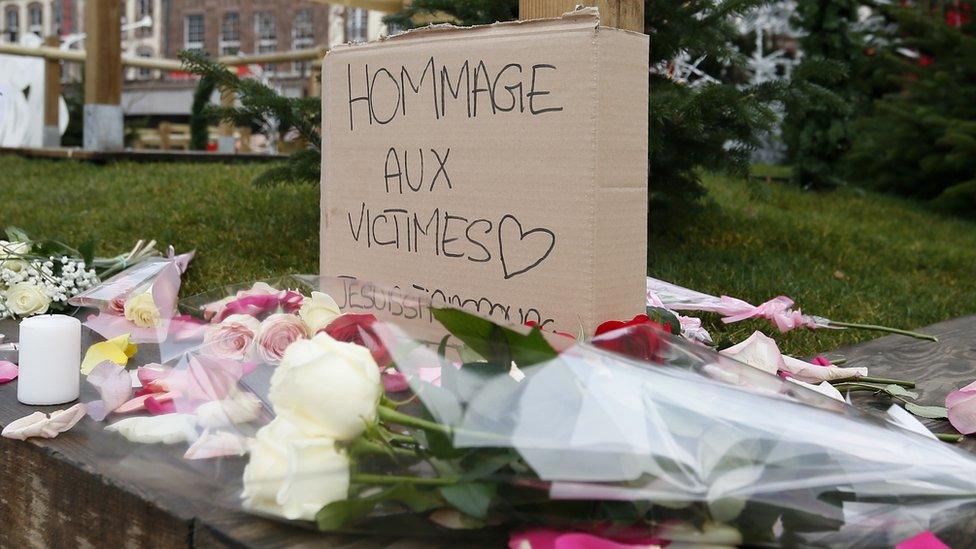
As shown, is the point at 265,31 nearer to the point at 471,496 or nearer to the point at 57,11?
the point at 57,11

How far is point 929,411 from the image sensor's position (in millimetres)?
1611

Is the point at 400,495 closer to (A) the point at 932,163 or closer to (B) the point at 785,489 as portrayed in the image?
(B) the point at 785,489

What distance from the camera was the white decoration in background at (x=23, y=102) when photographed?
714cm

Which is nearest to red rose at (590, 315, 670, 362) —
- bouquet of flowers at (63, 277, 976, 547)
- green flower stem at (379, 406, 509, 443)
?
bouquet of flowers at (63, 277, 976, 547)

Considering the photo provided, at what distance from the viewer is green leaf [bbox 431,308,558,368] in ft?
3.35

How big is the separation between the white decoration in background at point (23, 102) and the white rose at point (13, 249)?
4911 millimetres

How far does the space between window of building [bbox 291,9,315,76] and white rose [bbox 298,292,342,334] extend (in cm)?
2476

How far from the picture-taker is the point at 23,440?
1342 millimetres

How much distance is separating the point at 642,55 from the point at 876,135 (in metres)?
7.18

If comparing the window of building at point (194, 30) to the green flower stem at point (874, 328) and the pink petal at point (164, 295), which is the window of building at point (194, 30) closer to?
the pink petal at point (164, 295)

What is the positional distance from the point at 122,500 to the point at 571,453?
59 centimetres

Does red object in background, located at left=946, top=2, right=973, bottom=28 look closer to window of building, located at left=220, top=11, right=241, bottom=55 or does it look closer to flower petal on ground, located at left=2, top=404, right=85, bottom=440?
flower petal on ground, located at left=2, top=404, right=85, bottom=440

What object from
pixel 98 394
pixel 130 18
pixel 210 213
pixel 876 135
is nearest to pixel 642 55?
pixel 98 394

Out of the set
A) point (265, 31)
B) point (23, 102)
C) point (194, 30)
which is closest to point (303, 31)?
A: point (265, 31)
